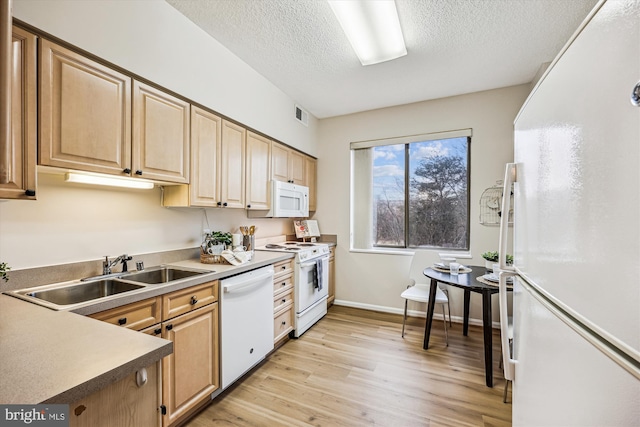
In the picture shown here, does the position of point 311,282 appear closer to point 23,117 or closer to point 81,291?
point 81,291

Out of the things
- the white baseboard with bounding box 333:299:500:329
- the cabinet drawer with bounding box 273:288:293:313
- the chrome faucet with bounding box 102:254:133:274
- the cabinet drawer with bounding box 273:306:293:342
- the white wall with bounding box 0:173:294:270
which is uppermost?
the white wall with bounding box 0:173:294:270

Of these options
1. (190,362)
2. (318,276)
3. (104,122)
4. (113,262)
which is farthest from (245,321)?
(104,122)

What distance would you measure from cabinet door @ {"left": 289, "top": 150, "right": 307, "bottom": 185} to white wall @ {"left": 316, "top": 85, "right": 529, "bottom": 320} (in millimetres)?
475

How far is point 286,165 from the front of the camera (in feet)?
11.1

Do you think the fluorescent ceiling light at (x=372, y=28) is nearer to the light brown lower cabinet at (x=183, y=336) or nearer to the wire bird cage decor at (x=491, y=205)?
the wire bird cage decor at (x=491, y=205)

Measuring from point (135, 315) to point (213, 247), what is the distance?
0.91 m

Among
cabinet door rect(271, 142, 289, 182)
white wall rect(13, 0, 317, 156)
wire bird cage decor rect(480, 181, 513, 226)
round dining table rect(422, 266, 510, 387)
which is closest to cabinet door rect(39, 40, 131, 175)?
white wall rect(13, 0, 317, 156)

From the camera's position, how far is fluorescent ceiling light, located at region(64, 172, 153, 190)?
155 cm

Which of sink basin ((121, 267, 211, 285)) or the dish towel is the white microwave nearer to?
the dish towel

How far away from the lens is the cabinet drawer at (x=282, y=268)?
8.52ft

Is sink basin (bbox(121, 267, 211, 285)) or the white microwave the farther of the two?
the white microwave

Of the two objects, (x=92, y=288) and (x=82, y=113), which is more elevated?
(x=82, y=113)

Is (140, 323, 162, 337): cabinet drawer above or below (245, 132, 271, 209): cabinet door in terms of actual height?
below

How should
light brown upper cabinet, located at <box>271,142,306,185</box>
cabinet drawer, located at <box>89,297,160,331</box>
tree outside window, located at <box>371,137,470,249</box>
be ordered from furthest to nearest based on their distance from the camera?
1. tree outside window, located at <box>371,137,470,249</box>
2. light brown upper cabinet, located at <box>271,142,306,185</box>
3. cabinet drawer, located at <box>89,297,160,331</box>
